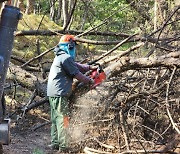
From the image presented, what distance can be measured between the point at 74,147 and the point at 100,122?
600 millimetres

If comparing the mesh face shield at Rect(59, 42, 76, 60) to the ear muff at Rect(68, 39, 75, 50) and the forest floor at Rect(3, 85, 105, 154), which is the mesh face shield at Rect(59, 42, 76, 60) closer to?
the ear muff at Rect(68, 39, 75, 50)

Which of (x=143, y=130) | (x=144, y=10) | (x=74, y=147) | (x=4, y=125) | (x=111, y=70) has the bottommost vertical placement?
(x=74, y=147)

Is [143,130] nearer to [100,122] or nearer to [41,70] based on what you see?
[100,122]

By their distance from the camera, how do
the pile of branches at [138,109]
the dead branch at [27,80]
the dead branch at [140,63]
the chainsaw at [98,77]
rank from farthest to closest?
the dead branch at [27,80]
the chainsaw at [98,77]
the dead branch at [140,63]
the pile of branches at [138,109]

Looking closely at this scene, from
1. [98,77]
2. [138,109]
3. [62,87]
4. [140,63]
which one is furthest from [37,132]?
[140,63]

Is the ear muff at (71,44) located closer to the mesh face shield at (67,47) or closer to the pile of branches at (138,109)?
the mesh face shield at (67,47)

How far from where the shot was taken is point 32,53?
38.7 ft

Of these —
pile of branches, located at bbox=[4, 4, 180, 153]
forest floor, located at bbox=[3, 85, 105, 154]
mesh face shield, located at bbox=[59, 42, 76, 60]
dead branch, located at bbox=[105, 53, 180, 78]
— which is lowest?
forest floor, located at bbox=[3, 85, 105, 154]

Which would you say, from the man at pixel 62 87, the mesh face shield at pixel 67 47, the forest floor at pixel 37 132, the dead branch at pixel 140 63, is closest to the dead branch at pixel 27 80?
the forest floor at pixel 37 132

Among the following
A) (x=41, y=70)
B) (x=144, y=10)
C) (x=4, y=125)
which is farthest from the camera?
(x=144, y=10)

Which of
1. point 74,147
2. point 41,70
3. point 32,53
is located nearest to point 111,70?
point 74,147

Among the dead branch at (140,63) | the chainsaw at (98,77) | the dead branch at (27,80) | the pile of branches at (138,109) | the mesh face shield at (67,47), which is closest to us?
the pile of branches at (138,109)

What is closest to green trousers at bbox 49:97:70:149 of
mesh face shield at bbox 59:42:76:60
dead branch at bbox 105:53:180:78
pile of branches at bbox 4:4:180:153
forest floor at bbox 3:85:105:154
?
forest floor at bbox 3:85:105:154

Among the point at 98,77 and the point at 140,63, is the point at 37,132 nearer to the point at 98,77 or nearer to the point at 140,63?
the point at 98,77
